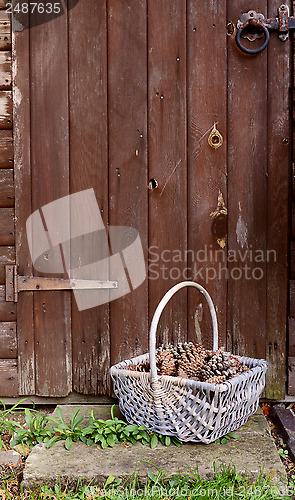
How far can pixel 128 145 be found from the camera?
2.31 meters

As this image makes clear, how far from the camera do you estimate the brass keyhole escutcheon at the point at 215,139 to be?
7.51 feet

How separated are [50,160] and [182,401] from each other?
1.32 m

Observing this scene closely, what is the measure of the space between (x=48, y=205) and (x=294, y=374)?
1.49 m

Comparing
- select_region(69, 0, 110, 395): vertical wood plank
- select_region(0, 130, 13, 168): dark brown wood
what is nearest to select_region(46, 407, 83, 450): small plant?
select_region(69, 0, 110, 395): vertical wood plank

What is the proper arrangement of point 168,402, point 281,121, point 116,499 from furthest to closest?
point 281,121, point 168,402, point 116,499

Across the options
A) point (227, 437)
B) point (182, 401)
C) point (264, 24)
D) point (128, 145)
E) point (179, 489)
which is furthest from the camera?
point (128, 145)

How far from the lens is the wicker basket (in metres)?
1.73

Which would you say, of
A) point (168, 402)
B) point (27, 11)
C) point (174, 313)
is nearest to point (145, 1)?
point (27, 11)

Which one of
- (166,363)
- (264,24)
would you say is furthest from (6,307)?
(264,24)

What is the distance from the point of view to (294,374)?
7.68ft

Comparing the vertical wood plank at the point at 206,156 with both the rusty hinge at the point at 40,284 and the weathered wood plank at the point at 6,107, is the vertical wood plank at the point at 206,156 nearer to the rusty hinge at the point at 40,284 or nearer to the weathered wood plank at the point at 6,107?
the rusty hinge at the point at 40,284

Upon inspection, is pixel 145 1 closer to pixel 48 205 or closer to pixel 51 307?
pixel 48 205

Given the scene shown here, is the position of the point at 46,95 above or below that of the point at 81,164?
above

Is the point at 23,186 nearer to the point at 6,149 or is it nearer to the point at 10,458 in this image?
the point at 6,149
